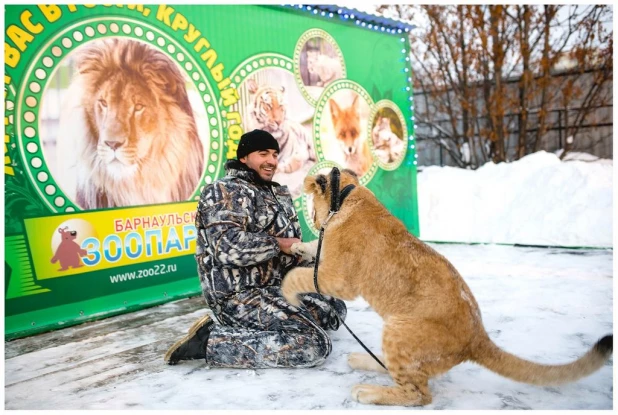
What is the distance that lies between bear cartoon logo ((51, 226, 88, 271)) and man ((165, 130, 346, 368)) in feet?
5.52

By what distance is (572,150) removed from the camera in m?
14.2

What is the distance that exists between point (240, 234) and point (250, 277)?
1.23 ft

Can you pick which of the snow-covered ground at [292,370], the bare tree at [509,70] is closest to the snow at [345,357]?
the snow-covered ground at [292,370]

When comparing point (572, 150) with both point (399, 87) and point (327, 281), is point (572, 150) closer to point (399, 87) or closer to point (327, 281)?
point (399, 87)

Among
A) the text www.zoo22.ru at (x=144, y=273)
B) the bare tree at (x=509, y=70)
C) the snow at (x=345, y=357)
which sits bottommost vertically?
the snow at (x=345, y=357)

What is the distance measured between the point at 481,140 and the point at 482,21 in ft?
10.0

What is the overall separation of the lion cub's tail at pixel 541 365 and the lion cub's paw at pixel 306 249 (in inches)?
45.3

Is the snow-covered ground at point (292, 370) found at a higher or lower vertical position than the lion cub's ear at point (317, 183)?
lower

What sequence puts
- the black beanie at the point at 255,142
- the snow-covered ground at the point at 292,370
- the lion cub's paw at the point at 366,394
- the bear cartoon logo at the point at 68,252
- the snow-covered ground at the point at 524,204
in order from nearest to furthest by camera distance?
the lion cub's paw at the point at 366,394 < the snow-covered ground at the point at 292,370 < the black beanie at the point at 255,142 < the bear cartoon logo at the point at 68,252 < the snow-covered ground at the point at 524,204

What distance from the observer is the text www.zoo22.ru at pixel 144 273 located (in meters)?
5.04

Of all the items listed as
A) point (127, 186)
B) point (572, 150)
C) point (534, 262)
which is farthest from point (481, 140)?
point (127, 186)

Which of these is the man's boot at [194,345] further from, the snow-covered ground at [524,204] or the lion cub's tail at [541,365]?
the snow-covered ground at [524,204]

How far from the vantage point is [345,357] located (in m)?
3.63


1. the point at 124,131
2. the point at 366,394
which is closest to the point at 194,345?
the point at 366,394
